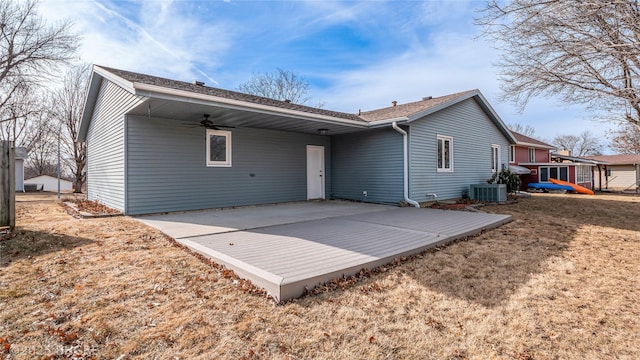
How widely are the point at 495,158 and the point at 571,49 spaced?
8.71m

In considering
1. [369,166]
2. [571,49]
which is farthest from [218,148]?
[571,49]

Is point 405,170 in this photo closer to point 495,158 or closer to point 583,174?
point 495,158

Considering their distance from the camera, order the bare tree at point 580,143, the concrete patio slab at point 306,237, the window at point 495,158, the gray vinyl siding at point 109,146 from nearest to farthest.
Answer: the concrete patio slab at point 306,237, the gray vinyl siding at point 109,146, the window at point 495,158, the bare tree at point 580,143

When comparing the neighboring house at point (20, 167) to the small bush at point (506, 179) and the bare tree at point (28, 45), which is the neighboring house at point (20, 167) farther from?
the small bush at point (506, 179)

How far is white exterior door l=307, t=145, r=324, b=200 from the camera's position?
11.2 meters

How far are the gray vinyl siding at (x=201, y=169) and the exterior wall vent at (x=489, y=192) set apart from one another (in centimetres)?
631

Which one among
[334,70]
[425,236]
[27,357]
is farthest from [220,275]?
[334,70]

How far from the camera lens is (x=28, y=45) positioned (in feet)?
52.4

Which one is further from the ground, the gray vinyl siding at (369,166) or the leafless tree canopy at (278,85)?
the leafless tree canopy at (278,85)

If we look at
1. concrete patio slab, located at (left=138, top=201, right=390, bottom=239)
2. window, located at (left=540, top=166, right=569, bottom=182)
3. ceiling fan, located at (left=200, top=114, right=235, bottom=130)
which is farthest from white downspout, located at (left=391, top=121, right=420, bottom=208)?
window, located at (left=540, top=166, right=569, bottom=182)

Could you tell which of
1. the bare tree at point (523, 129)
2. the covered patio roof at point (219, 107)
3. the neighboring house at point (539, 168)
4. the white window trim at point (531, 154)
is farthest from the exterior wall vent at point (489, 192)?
the bare tree at point (523, 129)

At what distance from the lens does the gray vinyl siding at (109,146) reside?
7711 mm

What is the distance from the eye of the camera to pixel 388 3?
8367 millimetres

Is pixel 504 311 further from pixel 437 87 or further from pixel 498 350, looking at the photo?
pixel 437 87
